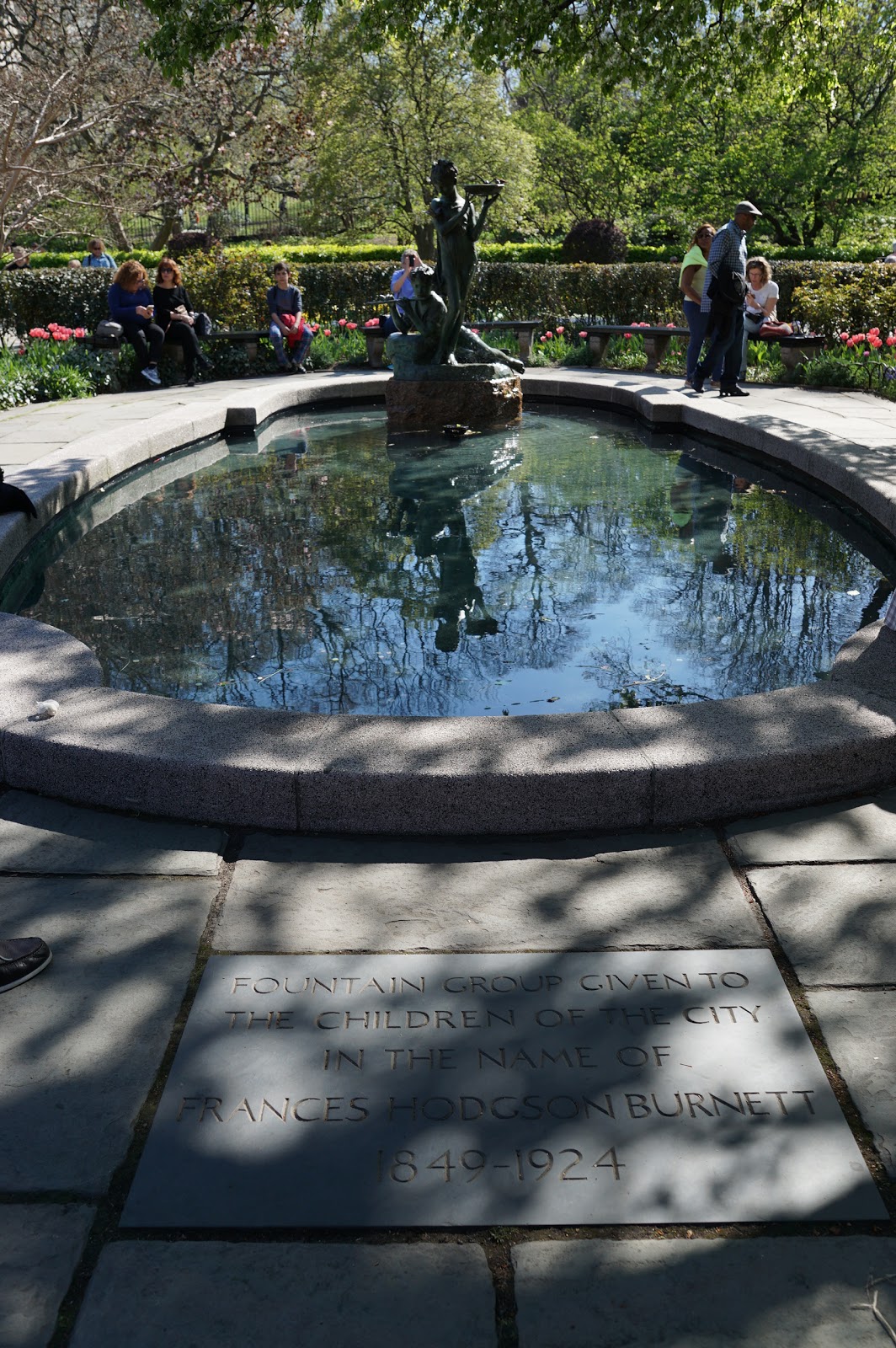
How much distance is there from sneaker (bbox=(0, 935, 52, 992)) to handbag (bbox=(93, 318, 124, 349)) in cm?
1184

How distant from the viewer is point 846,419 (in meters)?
10.5

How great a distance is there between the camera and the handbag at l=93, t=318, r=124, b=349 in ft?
43.9

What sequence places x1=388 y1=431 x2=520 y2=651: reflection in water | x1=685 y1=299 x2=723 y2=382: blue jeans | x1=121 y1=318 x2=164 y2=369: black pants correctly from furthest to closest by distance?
x1=121 y1=318 x2=164 y2=369: black pants < x1=685 y1=299 x2=723 y2=382: blue jeans < x1=388 y1=431 x2=520 y2=651: reflection in water

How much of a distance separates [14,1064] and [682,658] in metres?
3.53

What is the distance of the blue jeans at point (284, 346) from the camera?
15055mm

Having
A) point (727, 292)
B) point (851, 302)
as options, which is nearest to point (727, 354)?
point (727, 292)

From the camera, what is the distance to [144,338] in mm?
13891

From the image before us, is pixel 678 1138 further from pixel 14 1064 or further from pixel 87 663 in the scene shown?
pixel 87 663

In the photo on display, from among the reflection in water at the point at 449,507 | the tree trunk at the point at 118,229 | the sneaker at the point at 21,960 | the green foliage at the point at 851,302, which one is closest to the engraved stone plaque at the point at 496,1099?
the sneaker at the point at 21,960

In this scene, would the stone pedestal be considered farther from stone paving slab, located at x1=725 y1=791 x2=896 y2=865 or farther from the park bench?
stone paving slab, located at x1=725 y1=791 x2=896 y2=865

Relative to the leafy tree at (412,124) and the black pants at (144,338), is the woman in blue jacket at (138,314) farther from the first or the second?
the leafy tree at (412,124)

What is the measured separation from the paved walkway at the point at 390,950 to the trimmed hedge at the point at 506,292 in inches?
439

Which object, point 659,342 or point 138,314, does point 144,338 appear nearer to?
point 138,314

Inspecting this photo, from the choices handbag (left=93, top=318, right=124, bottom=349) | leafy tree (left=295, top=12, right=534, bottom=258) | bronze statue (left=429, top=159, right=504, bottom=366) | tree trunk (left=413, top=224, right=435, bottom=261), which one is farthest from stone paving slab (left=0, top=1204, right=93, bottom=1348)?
tree trunk (left=413, top=224, right=435, bottom=261)
